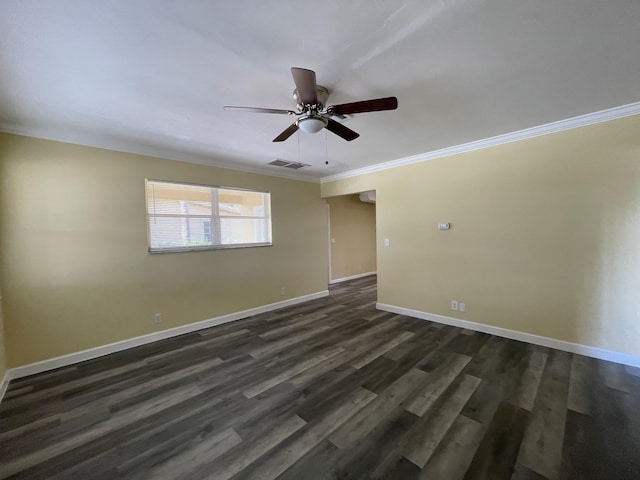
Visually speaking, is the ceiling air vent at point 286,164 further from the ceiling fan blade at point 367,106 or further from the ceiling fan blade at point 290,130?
the ceiling fan blade at point 367,106

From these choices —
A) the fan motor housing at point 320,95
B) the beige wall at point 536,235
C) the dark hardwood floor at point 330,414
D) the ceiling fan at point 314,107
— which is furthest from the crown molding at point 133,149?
the beige wall at point 536,235

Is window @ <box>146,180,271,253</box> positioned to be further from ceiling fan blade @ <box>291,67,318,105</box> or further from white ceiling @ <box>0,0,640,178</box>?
ceiling fan blade @ <box>291,67,318,105</box>

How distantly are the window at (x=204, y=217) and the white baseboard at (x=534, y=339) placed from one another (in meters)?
3.17

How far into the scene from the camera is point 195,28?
1.48m

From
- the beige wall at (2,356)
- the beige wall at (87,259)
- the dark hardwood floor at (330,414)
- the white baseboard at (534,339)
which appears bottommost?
the dark hardwood floor at (330,414)

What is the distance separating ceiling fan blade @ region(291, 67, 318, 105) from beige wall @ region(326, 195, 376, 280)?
5037 millimetres

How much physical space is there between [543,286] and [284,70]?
381 cm

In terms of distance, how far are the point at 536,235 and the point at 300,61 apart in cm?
343

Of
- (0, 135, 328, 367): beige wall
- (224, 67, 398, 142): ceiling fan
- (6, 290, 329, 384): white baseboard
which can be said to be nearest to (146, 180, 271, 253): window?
(0, 135, 328, 367): beige wall

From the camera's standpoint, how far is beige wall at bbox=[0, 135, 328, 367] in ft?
8.86

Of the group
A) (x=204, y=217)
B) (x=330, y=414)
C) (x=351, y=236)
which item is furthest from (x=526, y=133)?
(x=351, y=236)

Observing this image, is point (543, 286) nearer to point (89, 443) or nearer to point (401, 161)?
point (401, 161)

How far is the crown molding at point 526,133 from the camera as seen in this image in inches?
103

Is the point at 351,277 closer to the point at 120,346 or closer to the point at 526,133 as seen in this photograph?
the point at 526,133
